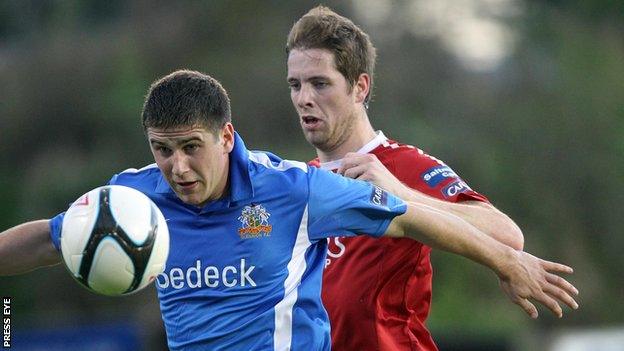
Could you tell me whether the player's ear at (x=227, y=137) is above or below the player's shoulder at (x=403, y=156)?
above

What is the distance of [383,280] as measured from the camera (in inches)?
307

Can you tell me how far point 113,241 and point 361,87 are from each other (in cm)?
268

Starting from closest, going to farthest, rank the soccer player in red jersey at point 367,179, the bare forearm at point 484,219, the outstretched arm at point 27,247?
the outstretched arm at point 27,247 < the bare forearm at point 484,219 < the soccer player in red jersey at point 367,179

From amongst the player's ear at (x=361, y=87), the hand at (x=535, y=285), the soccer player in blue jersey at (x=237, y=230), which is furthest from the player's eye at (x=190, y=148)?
the player's ear at (x=361, y=87)

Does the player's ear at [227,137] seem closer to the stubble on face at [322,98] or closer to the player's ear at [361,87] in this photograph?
the stubble on face at [322,98]

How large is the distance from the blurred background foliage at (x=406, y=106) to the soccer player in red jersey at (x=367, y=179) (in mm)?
A: 14531

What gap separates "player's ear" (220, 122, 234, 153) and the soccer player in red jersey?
722 mm

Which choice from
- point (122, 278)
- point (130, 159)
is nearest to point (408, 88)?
point (130, 159)

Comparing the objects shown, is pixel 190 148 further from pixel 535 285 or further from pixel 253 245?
pixel 535 285

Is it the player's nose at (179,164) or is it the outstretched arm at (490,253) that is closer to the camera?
the player's nose at (179,164)

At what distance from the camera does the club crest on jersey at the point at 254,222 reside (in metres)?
6.85

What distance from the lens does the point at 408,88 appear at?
26.3 metres

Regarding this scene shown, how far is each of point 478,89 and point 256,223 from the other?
20385 millimetres

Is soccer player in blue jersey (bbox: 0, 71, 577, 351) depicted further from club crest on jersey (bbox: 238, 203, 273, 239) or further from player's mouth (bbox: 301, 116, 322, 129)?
player's mouth (bbox: 301, 116, 322, 129)
